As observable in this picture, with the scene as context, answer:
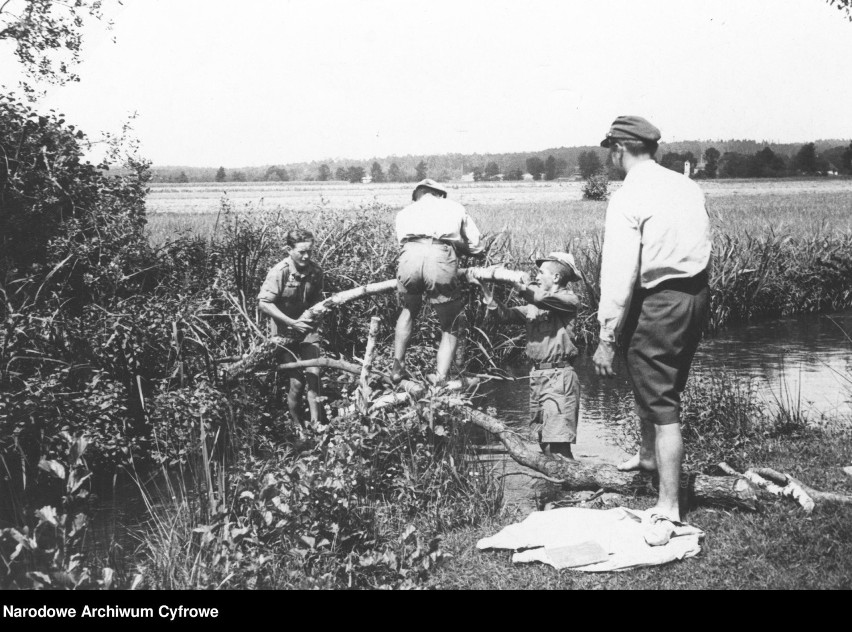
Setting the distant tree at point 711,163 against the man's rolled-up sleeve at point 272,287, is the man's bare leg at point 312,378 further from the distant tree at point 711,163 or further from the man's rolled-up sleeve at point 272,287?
the distant tree at point 711,163

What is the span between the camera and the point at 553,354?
18.4 ft

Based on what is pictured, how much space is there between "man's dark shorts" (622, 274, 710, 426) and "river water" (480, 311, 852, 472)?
2.44m

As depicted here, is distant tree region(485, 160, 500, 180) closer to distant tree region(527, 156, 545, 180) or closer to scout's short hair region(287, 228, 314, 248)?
distant tree region(527, 156, 545, 180)

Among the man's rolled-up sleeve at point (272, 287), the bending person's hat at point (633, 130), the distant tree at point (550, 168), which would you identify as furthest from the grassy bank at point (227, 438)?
the distant tree at point (550, 168)

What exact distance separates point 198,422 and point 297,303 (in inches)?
61.4

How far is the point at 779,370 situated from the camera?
9922mm

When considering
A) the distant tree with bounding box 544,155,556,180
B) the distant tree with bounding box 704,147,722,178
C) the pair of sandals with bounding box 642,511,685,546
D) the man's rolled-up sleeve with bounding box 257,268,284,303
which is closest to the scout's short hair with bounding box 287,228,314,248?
the man's rolled-up sleeve with bounding box 257,268,284,303

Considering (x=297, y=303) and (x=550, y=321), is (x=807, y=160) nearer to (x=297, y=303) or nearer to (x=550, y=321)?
(x=297, y=303)

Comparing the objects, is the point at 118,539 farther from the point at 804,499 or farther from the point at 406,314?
the point at 804,499

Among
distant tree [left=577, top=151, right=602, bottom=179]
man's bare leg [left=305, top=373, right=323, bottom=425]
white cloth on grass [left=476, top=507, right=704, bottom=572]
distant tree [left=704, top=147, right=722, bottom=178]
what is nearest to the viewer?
white cloth on grass [left=476, top=507, right=704, bottom=572]

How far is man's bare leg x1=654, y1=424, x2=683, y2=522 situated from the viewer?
430 cm

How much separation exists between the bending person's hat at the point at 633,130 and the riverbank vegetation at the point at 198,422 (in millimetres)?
2233

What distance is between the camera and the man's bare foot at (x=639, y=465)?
4980 mm

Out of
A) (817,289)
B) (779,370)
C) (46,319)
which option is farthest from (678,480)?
(817,289)
